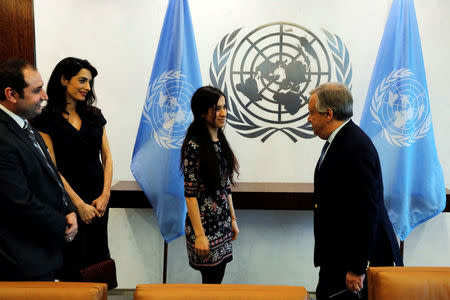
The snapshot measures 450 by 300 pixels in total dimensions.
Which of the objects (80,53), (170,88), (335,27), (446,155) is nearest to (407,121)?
(446,155)

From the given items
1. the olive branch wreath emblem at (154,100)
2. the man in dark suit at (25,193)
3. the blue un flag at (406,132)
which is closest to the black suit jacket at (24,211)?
the man in dark suit at (25,193)

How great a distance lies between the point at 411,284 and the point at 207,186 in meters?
1.01

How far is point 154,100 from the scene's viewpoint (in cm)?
287

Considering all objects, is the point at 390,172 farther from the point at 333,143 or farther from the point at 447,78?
the point at 333,143

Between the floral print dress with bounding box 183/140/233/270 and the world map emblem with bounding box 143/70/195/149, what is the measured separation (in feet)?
2.83

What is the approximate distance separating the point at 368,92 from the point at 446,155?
35.1 inches

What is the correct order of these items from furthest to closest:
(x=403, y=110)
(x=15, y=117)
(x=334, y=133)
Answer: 1. (x=403, y=110)
2. (x=334, y=133)
3. (x=15, y=117)

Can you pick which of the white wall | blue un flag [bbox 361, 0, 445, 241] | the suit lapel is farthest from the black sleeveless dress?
blue un flag [bbox 361, 0, 445, 241]

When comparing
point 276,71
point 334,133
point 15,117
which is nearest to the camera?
point 15,117

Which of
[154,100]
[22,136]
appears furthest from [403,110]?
[22,136]

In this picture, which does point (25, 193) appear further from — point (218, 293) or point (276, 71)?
point (276, 71)

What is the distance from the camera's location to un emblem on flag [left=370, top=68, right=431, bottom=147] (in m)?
2.80

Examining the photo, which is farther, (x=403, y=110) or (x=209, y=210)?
(x=403, y=110)

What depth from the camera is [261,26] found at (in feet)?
10.3
